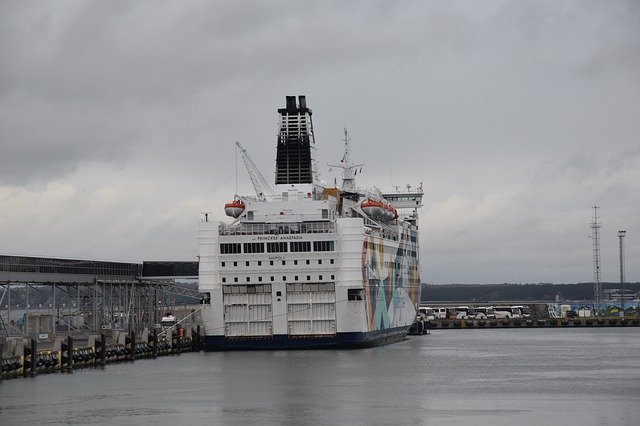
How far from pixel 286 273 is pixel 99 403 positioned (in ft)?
85.4

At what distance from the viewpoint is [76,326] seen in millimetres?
85875

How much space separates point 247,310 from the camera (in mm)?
72312

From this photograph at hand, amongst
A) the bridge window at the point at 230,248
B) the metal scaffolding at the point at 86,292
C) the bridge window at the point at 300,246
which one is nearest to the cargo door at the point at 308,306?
the bridge window at the point at 300,246

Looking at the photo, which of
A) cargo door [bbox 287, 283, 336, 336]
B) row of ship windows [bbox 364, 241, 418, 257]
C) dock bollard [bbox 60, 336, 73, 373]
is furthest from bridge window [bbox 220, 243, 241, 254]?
dock bollard [bbox 60, 336, 73, 373]

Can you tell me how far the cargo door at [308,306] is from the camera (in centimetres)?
7162

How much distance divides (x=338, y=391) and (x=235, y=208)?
28.3 m

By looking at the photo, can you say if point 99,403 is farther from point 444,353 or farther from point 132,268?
point 132,268

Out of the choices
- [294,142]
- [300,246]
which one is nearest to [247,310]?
[300,246]

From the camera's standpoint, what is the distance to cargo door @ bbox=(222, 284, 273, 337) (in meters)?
72.1

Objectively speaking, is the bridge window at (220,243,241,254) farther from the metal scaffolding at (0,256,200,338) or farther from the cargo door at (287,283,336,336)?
the metal scaffolding at (0,256,200,338)

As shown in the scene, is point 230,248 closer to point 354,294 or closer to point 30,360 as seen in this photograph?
point 354,294

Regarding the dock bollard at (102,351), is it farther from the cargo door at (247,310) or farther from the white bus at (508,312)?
the white bus at (508,312)

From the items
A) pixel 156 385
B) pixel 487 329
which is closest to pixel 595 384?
pixel 156 385

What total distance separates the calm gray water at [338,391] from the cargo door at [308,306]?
1.55 meters
